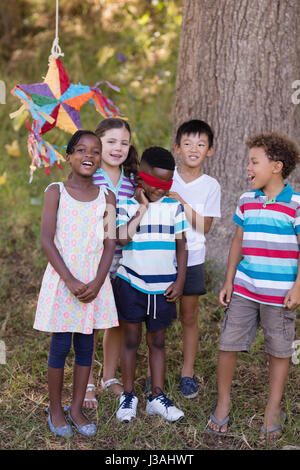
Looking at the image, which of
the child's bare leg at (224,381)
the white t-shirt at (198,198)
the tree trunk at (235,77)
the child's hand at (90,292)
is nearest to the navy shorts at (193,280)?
the white t-shirt at (198,198)

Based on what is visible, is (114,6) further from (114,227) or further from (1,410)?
(1,410)

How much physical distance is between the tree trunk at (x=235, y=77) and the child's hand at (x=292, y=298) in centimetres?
144

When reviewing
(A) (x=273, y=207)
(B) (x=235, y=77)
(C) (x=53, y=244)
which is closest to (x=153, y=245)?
(C) (x=53, y=244)

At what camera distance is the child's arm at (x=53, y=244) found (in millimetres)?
2545

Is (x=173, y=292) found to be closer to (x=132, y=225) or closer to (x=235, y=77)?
(x=132, y=225)

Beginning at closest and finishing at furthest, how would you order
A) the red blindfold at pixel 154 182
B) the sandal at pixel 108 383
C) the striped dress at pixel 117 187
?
1. the red blindfold at pixel 154 182
2. the striped dress at pixel 117 187
3. the sandal at pixel 108 383

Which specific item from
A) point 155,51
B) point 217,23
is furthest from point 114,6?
point 217,23

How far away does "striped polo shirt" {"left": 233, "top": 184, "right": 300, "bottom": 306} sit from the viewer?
263 centimetres

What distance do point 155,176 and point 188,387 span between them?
1.23 m

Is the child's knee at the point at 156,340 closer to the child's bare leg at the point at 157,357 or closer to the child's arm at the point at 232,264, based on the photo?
the child's bare leg at the point at 157,357

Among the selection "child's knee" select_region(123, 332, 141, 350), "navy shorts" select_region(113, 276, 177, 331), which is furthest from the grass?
"navy shorts" select_region(113, 276, 177, 331)

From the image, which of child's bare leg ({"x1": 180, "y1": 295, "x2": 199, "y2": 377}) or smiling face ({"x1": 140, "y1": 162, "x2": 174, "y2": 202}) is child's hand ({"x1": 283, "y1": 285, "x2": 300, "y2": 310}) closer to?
child's bare leg ({"x1": 180, "y1": 295, "x2": 199, "y2": 377})

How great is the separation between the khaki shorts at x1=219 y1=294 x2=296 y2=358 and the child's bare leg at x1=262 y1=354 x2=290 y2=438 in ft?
0.21

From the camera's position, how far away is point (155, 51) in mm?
6594
